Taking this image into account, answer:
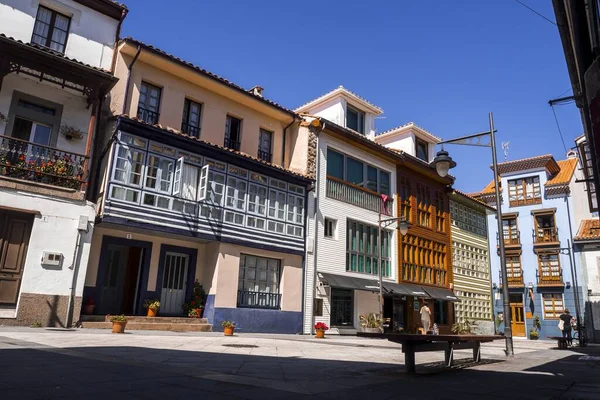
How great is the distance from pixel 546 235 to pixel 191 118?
1202 inches

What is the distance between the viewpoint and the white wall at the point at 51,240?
526 inches

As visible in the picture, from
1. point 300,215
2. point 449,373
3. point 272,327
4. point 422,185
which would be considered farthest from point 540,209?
point 449,373

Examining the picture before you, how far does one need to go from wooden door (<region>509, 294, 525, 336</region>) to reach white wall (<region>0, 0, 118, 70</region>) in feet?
111

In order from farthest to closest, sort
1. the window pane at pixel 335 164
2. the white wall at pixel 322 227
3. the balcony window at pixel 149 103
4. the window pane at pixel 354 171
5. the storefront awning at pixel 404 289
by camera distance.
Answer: the window pane at pixel 354 171 < the storefront awning at pixel 404 289 < the window pane at pixel 335 164 < the white wall at pixel 322 227 < the balcony window at pixel 149 103

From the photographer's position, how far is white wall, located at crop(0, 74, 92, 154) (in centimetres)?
1434

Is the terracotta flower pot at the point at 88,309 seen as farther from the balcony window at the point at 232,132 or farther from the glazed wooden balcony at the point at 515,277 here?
the glazed wooden balcony at the point at 515,277

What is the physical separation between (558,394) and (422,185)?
24.0 metres

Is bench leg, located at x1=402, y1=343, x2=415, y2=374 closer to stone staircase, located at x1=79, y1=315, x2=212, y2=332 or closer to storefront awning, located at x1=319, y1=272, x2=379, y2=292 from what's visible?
stone staircase, located at x1=79, y1=315, x2=212, y2=332

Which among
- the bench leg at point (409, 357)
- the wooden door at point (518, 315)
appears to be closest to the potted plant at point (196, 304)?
the bench leg at point (409, 357)

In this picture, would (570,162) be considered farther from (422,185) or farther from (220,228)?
(220,228)

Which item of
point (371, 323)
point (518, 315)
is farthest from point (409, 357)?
point (518, 315)

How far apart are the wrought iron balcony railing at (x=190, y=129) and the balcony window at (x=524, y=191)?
29958 millimetres

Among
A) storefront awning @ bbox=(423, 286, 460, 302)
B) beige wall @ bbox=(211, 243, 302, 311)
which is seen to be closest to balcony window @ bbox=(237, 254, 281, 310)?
beige wall @ bbox=(211, 243, 302, 311)

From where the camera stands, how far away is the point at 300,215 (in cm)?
2092
